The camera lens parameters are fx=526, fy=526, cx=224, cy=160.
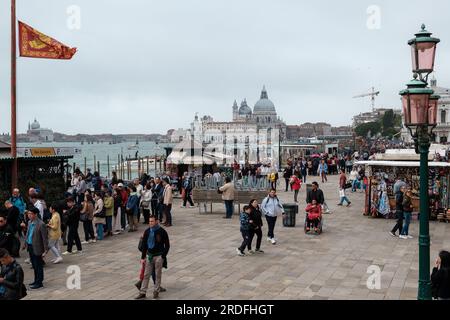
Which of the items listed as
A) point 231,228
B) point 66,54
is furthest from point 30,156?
point 231,228

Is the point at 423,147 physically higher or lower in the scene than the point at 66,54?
lower

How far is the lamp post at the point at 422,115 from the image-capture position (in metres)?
6.87

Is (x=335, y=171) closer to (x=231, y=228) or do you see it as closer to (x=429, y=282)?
(x=231, y=228)

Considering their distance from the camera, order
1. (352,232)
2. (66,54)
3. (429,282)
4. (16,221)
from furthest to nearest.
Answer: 1. (66,54)
2. (352,232)
3. (16,221)
4. (429,282)

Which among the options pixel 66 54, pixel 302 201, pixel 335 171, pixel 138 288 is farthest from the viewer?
pixel 335 171

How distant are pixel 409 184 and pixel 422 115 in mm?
10568

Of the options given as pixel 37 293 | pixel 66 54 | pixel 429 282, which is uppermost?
pixel 66 54

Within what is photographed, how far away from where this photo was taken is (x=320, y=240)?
43.0 ft

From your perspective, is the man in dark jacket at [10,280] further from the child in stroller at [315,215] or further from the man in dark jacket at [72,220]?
the child in stroller at [315,215]

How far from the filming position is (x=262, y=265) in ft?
34.8

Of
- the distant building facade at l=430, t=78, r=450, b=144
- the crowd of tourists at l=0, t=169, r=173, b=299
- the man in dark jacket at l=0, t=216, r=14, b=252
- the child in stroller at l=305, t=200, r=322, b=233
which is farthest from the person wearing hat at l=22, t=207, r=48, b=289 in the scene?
the distant building facade at l=430, t=78, r=450, b=144

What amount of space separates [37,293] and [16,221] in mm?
3004

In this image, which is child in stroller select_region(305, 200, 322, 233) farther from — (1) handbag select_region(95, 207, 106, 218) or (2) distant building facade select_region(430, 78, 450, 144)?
(2) distant building facade select_region(430, 78, 450, 144)

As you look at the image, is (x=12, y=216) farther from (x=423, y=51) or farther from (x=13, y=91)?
(x=423, y=51)
